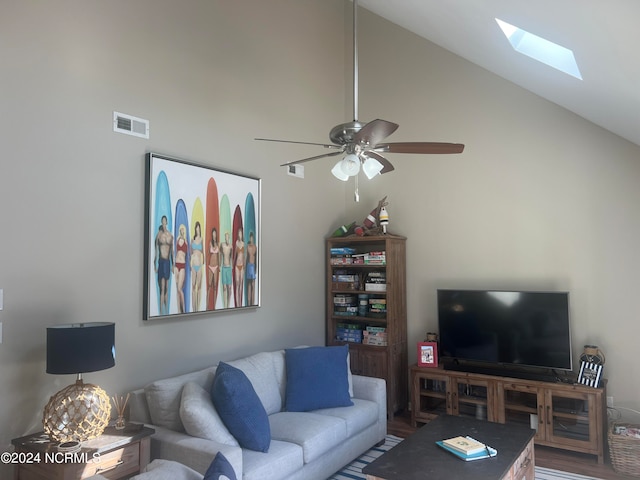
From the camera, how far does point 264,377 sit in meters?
3.77

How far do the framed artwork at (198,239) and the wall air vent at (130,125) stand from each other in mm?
175

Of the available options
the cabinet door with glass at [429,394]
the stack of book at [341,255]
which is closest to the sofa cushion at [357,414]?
the cabinet door with glass at [429,394]

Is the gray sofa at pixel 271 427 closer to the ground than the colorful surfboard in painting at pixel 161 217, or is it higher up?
closer to the ground

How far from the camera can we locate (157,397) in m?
3.07

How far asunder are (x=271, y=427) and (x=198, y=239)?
1.56 metres

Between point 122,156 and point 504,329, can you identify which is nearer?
point 122,156

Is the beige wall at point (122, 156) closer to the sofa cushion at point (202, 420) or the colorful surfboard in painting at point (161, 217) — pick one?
the colorful surfboard in painting at point (161, 217)

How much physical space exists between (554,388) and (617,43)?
2855 millimetres

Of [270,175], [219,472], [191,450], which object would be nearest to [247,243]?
[270,175]

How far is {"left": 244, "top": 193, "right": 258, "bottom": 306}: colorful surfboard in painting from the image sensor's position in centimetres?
430

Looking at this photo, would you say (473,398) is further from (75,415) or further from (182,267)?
(75,415)

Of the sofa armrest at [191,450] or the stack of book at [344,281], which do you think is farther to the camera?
the stack of book at [344,281]

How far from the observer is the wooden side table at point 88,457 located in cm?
240

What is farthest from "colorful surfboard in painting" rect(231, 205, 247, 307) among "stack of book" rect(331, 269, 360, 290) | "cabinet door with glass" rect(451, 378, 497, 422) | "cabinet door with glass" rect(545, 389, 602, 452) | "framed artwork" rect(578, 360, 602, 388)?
"framed artwork" rect(578, 360, 602, 388)
